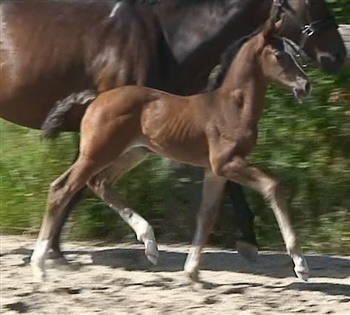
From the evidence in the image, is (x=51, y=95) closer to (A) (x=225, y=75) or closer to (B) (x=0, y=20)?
(B) (x=0, y=20)

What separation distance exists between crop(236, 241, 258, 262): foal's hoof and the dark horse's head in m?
1.16

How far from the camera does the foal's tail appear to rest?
605 cm

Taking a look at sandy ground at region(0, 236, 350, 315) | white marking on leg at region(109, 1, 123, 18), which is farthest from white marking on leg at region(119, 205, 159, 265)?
white marking on leg at region(109, 1, 123, 18)

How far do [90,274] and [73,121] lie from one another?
35.4 inches

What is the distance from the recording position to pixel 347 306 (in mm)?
5438

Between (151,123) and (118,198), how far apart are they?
0.55 m

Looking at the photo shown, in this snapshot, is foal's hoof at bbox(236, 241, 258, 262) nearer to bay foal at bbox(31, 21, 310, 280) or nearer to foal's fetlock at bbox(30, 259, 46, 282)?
bay foal at bbox(31, 21, 310, 280)

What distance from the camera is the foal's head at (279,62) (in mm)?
5535

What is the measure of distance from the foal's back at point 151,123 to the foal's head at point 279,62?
1.24 feet

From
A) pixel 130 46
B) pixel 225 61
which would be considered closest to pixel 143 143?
pixel 225 61

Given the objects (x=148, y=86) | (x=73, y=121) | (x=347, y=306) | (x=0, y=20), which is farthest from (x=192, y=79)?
(x=347, y=306)

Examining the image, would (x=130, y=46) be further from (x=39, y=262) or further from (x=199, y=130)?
(x=39, y=262)

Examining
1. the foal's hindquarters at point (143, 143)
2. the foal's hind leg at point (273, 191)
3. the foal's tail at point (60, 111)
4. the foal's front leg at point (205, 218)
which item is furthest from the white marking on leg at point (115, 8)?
the foal's hind leg at point (273, 191)

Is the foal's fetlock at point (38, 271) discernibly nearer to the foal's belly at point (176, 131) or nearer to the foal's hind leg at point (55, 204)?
the foal's hind leg at point (55, 204)
